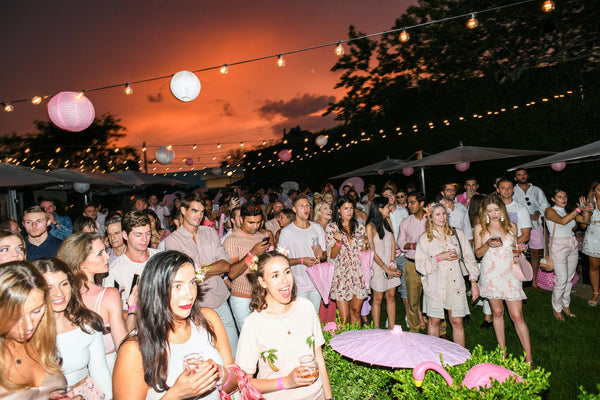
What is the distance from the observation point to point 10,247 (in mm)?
3127

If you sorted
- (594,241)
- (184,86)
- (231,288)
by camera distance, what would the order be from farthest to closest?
1. (594,241)
2. (184,86)
3. (231,288)

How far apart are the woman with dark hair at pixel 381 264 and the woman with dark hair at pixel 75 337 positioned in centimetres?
363

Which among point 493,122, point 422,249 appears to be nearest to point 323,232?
point 422,249

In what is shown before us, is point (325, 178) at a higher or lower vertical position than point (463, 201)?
higher

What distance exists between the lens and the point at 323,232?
17.0 feet

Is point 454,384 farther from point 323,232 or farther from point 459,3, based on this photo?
point 459,3

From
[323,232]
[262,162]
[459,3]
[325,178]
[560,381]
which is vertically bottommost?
[560,381]

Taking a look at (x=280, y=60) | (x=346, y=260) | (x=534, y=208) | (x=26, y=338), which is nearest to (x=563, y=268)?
(x=534, y=208)

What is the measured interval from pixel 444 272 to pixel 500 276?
0.56 meters

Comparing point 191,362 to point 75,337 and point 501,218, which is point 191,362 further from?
point 501,218

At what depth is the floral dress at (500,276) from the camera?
4266mm

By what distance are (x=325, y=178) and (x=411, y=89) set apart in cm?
837

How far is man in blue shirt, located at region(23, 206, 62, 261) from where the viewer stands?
444 cm

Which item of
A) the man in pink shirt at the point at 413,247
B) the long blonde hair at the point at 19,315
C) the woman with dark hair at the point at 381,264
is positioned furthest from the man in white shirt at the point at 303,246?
the long blonde hair at the point at 19,315
